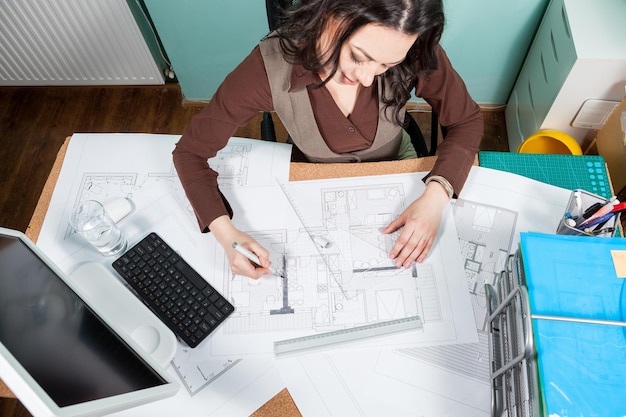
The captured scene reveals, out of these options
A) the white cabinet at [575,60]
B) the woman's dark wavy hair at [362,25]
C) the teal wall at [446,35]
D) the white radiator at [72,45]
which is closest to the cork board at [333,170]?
the woman's dark wavy hair at [362,25]

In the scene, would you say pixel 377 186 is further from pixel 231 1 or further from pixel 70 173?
pixel 231 1

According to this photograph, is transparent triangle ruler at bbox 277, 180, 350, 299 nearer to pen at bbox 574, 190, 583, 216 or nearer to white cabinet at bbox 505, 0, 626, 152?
pen at bbox 574, 190, 583, 216

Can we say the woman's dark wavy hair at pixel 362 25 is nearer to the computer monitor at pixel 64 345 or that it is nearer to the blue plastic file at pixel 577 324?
the blue plastic file at pixel 577 324

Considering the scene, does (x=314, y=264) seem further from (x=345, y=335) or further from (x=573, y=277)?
(x=573, y=277)

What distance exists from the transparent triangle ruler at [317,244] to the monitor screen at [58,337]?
38 centimetres

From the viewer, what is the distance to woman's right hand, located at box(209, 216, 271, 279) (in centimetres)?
98

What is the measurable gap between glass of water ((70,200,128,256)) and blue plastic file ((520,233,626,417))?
0.79 meters

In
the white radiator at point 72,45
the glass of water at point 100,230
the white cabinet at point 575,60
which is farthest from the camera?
the white radiator at point 72,45

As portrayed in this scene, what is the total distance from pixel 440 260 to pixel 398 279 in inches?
3.8

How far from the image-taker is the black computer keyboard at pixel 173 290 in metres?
0.95

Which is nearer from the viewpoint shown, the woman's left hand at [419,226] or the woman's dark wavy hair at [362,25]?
the woman's dark wavy hair at [362,25]

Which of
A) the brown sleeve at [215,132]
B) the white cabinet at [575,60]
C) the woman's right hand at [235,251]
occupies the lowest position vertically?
the white cabinet at [575,60]

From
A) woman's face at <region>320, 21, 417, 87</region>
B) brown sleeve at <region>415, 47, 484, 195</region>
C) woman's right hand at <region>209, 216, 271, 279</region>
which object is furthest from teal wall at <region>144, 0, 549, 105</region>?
woman's right hand at <region>209, 216, 271, 279</region>

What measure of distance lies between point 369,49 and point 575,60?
0.85 meters
